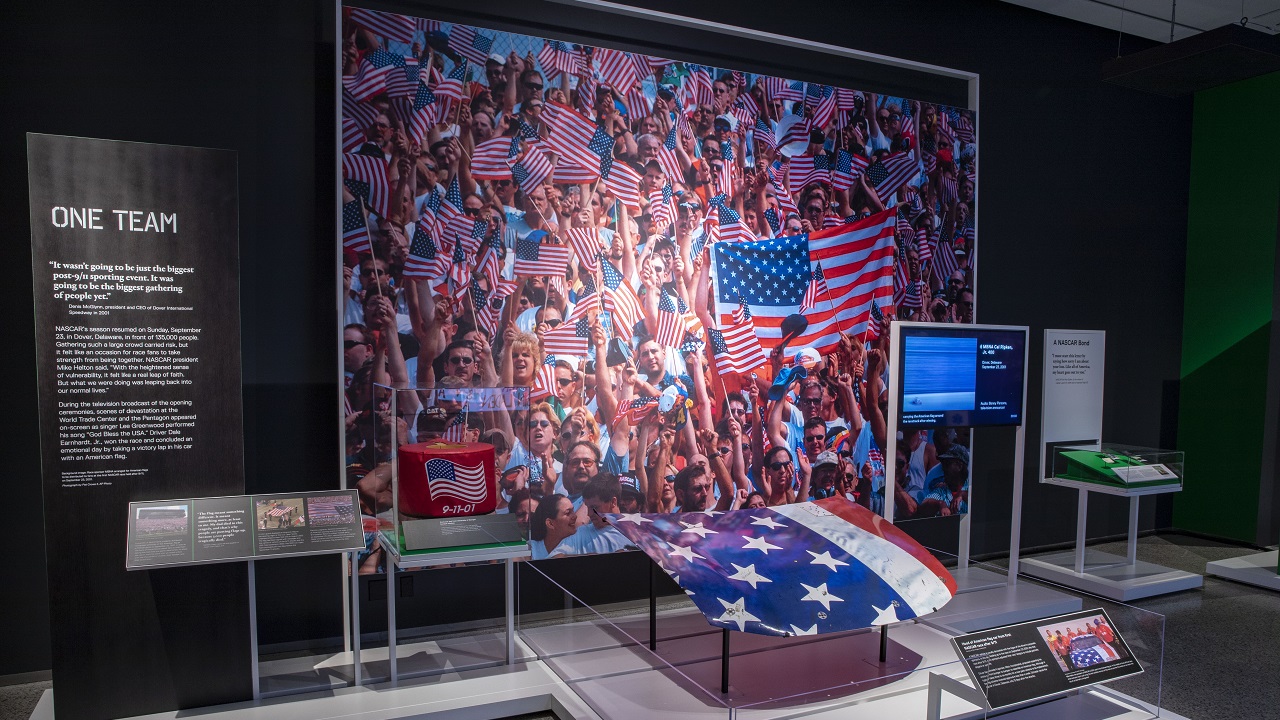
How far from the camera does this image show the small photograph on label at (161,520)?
3.13m

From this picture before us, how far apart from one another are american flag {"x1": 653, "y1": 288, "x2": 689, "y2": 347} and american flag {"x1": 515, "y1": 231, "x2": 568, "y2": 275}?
24.5 inches

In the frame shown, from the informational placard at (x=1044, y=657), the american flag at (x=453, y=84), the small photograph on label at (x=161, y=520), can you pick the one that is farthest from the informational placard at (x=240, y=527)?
the informational placard at (x=1044, y=657)

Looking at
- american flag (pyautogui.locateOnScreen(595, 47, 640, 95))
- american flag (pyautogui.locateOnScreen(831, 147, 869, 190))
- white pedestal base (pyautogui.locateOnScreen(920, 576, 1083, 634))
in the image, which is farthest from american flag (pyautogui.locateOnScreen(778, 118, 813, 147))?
white pedestal base (pyautogui.locateOnScreen(920, 576, 1083, 634))

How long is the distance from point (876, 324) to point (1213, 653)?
252 cm

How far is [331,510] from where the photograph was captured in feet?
11.4

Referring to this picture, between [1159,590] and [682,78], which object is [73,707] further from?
[1159,590]

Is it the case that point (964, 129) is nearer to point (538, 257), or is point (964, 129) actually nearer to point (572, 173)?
point (572, 173)

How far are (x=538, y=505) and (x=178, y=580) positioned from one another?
173 centimetres

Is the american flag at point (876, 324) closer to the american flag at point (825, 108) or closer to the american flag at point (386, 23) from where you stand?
the american flag at point (825, 108)

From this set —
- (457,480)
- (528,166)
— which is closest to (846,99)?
(528,166)

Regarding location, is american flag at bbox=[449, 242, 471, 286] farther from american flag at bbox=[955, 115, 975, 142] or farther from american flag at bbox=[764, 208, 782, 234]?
american flag at bbox=[955, 115, 975, 142]

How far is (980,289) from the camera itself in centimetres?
600

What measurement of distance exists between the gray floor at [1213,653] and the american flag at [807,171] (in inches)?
124

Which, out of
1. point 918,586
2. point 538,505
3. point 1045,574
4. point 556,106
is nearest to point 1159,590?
point 1045,574
